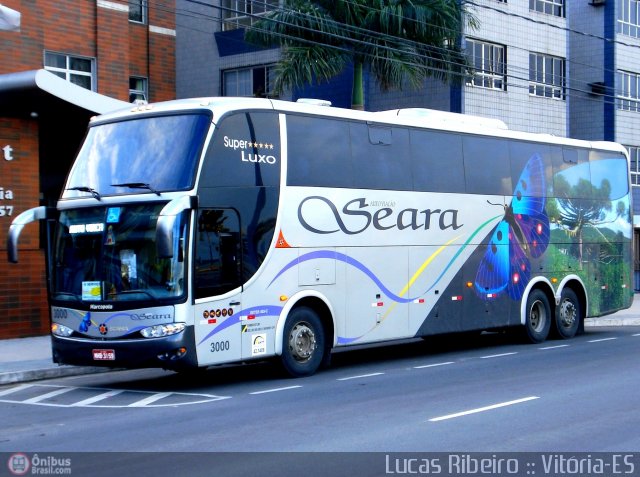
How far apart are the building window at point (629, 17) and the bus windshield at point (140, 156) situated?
30.8 meters

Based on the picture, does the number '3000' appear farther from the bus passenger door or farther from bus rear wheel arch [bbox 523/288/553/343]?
bus rear wheel arch [bbox 523/288/553/343]

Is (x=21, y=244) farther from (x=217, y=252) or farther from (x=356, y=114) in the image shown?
(x=217, y=252)

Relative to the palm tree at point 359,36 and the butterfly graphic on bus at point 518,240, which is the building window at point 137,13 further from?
the butterfly graphic on bus at point 518,240

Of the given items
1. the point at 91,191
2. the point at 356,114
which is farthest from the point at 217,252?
the point at 356,114

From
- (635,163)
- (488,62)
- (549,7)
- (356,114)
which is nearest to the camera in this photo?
(356,114)

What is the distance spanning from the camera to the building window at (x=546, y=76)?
35.7m

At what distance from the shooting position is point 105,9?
25781 millimetres

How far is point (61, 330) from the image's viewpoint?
14.4m

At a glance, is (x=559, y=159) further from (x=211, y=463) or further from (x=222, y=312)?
(x=211, y=463)

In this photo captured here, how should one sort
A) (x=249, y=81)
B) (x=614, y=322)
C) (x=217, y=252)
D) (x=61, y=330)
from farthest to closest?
1. (x=249, y=81)
2. (x=614, y=322)
3. (x=61, y=330)
4. (x=217, y=252)

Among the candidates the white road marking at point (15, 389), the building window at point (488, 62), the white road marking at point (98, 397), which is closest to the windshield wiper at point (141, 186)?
the white road marking at point (98, 397)

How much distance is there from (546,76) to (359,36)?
1250cm

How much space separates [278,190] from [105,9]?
12989mm

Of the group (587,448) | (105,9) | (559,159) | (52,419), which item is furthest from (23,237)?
(587,448)
